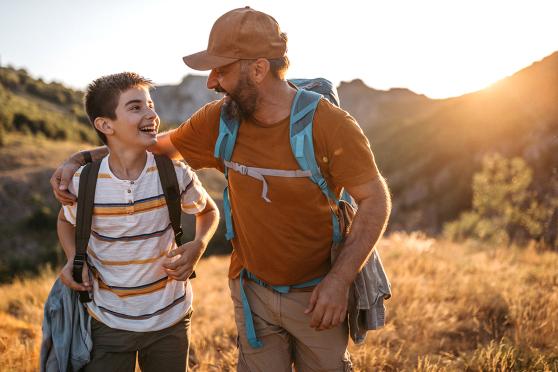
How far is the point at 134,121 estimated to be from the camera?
97.8 inches

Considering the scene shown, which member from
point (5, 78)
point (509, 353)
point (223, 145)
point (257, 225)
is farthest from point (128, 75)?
point (5, 78)

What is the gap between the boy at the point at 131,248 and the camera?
92.5 inches

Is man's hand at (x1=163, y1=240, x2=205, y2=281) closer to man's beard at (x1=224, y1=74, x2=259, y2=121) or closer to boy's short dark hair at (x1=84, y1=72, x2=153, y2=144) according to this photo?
man's beard at (x1=224, y1=74, x2=259, y2=121)

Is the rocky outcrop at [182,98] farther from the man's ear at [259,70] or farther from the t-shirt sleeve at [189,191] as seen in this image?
the man's ear at [259,70]

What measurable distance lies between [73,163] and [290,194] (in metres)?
1.30

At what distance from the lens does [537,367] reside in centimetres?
334

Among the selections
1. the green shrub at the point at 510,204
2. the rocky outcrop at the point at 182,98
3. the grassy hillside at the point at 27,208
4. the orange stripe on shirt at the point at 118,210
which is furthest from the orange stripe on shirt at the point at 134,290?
the rocky outcrop at the point at 182,98

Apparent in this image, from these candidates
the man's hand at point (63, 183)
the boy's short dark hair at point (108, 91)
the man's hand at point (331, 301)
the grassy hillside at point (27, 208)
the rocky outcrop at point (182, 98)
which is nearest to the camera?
the man's hand at point (331, 301)

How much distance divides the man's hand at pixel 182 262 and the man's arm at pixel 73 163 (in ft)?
2.09

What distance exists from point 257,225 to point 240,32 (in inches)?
37.7

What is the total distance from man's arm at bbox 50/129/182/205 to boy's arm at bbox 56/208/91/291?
15 centimetres

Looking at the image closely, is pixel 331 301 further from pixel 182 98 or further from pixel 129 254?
pixel 182 98

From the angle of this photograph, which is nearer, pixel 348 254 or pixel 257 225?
pixel 348 254

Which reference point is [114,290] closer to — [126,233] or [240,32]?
[126,233]
